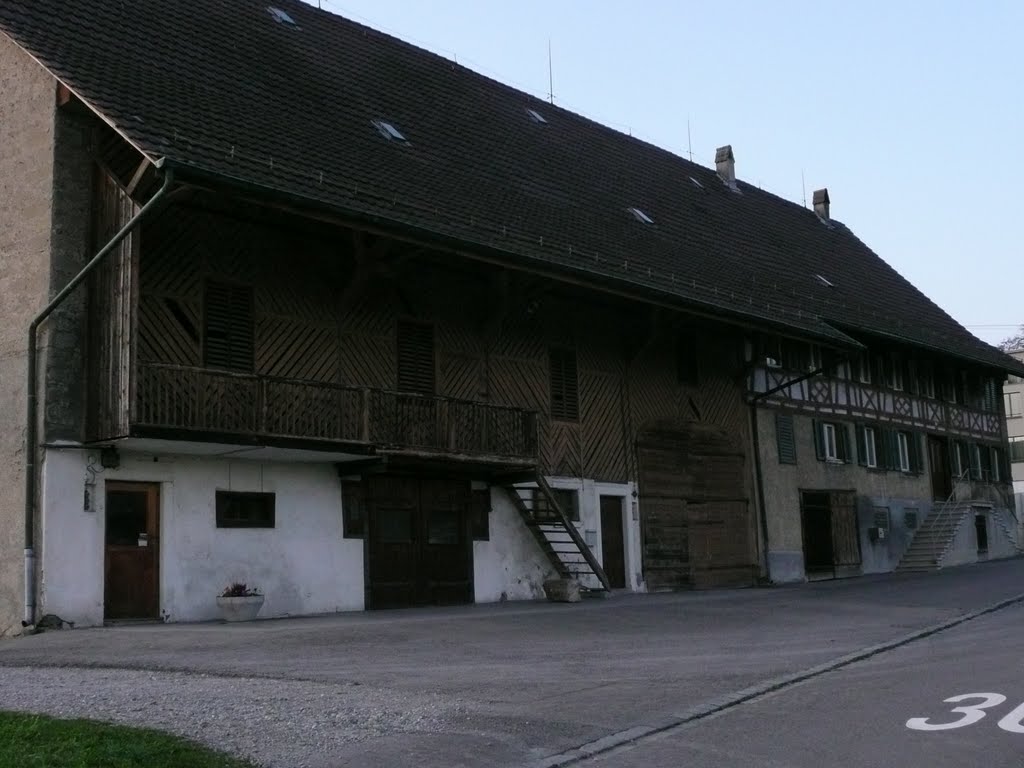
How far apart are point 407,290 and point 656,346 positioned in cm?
721

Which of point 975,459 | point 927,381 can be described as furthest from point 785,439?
point 975,459

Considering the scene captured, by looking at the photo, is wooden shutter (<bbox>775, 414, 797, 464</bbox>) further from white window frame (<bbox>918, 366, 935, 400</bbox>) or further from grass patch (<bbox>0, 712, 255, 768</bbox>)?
grass patch (<bbox>0, 712, 255, 768</bbox>)

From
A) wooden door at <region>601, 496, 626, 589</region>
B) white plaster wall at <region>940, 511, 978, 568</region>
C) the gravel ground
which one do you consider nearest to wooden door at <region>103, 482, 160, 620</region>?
the gravel ground

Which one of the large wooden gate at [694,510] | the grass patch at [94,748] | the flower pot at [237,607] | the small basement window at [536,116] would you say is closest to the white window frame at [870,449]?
the large wooden gate at [694,510]

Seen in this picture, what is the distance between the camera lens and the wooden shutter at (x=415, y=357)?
70.9ft

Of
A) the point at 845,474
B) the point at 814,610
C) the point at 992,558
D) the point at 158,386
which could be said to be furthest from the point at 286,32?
the point at 992,558

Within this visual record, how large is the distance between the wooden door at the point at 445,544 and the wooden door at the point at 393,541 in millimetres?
181

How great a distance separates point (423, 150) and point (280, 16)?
4.61 meters

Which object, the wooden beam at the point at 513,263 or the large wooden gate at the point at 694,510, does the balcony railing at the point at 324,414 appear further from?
the large wooden gate at the point at 694,510

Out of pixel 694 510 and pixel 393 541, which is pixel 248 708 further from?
pixel 694 510

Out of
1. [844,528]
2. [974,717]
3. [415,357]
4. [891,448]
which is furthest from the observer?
[891,448]

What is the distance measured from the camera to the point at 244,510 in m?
19.1

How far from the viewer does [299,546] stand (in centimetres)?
1961

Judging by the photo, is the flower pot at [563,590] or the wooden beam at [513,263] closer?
the wooden beam at [513,263]
